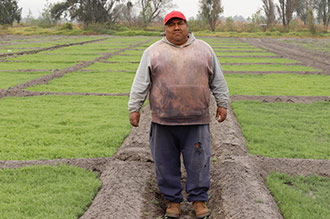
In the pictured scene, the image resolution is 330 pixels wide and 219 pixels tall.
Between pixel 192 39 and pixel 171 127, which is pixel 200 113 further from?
pixel 192 39

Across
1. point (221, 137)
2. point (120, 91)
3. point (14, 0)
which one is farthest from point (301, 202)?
point (14, 0)

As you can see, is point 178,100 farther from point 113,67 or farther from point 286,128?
point 113,67

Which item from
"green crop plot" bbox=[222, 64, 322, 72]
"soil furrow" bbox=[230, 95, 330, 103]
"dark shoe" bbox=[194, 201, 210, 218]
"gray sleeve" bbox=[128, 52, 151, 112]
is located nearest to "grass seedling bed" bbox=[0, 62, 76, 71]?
"green crop plot" bbox=[222, 64, 322, 72]

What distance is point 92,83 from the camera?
36.1 feet

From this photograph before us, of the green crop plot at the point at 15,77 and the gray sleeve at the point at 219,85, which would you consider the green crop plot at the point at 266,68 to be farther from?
the gray sleeve at the point at 219,85

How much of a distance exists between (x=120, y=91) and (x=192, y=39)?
663 cm

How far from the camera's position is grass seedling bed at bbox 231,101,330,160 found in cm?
502

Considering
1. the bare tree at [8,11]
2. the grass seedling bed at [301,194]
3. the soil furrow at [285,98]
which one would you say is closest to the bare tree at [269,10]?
the bare tree at [8,11]

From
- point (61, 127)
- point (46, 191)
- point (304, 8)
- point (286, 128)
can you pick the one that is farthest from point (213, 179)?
point (304, 8)

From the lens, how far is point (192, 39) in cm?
328

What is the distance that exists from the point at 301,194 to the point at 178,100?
5.08ft

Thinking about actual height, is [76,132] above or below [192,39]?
below

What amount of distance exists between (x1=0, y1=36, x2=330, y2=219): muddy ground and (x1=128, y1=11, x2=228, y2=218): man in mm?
305

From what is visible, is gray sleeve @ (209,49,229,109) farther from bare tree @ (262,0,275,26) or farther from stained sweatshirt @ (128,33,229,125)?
A: bare tree @ (262,0,275,26)
